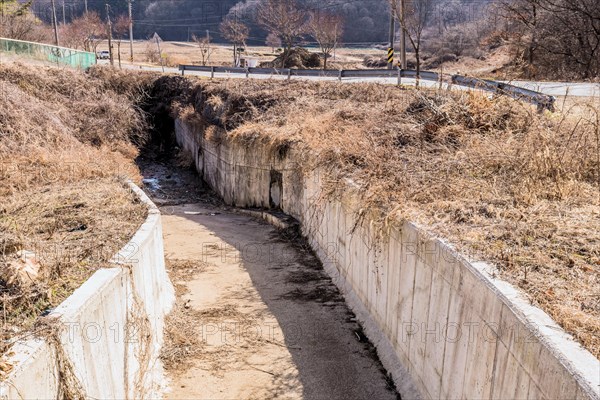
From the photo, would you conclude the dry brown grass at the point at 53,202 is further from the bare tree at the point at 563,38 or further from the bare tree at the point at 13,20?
the bare tree at the point at 13,20

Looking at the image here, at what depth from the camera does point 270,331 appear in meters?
9.48

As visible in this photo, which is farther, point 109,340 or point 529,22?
point 529,22

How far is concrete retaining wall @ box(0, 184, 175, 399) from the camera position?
4875mm

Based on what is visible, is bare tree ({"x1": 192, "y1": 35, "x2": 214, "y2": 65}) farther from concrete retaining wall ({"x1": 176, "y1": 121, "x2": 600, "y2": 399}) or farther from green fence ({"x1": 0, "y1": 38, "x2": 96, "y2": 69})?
concrete retaining wall ({"x1": 176, "y1": 121, "x2": 600, "y2": 399})

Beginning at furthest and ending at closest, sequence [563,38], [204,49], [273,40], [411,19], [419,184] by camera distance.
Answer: [273,40] < [204,49] < [411,19] < [563,38] < [419,184]

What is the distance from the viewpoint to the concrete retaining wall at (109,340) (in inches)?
192

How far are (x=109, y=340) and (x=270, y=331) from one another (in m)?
3.67

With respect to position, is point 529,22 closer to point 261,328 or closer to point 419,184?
point 419,184

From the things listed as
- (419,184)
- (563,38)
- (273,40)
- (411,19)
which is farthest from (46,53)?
(273,40)

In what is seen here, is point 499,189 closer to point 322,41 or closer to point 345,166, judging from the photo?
point 345,166

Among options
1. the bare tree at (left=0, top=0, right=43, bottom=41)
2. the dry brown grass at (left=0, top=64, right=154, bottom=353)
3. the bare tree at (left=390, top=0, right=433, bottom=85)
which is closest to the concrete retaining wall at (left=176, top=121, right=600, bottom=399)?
the dry brown grass at (left=0, top=64, right=154, bottom=353)

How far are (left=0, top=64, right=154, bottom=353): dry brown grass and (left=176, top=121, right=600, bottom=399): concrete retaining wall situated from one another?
4.00 m

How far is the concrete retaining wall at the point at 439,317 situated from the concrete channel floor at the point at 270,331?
1.35 feet

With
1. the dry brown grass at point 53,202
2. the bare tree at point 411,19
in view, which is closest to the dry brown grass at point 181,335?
the dry brown grass at point 53,202
